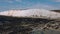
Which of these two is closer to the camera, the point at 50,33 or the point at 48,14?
the point at 50,33

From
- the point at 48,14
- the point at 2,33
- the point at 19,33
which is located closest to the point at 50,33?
the point at 19,33

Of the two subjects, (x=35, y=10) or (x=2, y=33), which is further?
(x=35, y=10)

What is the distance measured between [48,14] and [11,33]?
192 feet

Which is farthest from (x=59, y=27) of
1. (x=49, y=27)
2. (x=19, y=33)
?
(x=19, y=33)

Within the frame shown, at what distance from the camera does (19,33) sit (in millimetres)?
28438

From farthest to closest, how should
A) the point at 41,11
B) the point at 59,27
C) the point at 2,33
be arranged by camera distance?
the point at 41,11
the point at 59,27
the point at 2,33

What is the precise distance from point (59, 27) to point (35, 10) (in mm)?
53444

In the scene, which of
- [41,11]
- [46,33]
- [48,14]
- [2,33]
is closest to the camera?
[2,33]

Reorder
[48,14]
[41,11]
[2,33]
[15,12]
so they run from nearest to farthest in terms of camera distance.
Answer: [2,33] < [48,14] < [41,11] < [15,12]

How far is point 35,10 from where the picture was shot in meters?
93.8

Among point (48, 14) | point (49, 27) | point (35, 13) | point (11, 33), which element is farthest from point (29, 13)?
point (11, 33)

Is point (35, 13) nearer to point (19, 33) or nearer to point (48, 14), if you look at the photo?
point (48, 14)

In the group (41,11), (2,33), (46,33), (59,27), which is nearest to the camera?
(2,33)

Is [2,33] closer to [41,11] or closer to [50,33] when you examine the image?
[50,33]
